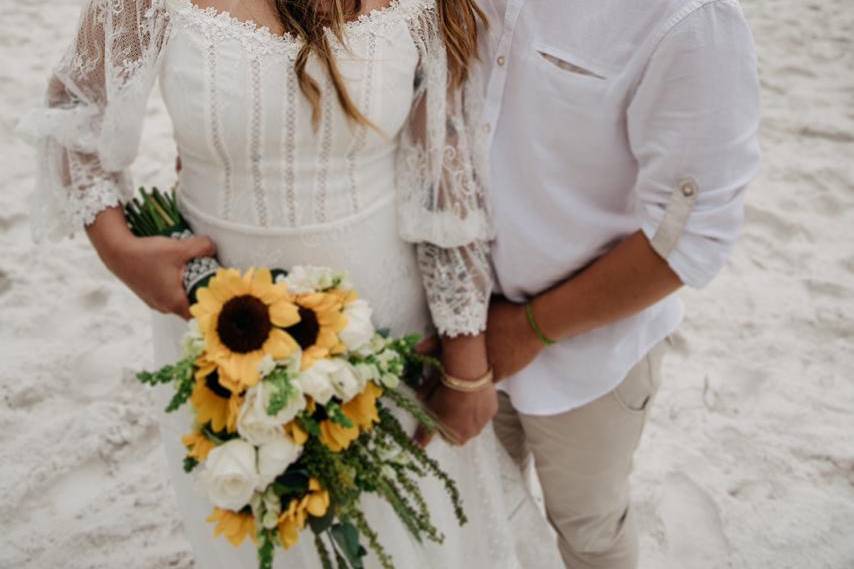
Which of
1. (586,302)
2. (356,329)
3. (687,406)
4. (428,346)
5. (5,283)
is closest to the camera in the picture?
(356,329)

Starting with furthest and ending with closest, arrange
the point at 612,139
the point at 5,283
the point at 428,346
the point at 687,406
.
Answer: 1. the point at 5,283
2. the point at 687,406
3. the point at 428,346
4. the point at 612,139

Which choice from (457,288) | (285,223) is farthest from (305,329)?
(457,288)

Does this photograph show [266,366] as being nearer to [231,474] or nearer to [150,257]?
[231,474]

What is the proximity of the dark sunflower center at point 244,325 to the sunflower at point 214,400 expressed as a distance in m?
0.04

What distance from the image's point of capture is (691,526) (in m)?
2.32

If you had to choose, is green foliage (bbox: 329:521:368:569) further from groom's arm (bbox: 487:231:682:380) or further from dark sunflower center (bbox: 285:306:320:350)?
groom's arm (bbox: 487:231:682:380)

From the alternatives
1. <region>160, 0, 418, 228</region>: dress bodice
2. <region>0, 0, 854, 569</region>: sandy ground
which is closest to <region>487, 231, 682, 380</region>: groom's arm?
<region>160, 0, 418, 228</region>: dress bodice

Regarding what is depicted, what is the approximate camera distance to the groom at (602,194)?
1.09 metres

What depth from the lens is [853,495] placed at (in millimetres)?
2395

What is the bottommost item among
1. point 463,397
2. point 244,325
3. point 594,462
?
point 594,462

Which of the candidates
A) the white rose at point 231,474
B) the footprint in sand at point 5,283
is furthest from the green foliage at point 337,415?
the footprint in sand at point 5,283

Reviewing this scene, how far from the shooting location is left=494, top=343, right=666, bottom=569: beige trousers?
1515mm

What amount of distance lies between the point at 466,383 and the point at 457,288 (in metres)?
0.17

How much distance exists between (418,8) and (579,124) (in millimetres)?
302
